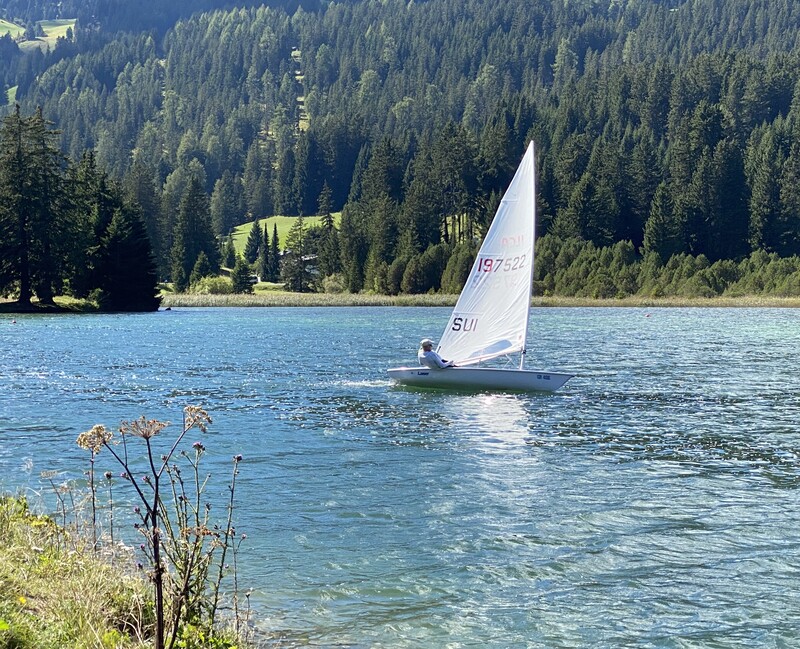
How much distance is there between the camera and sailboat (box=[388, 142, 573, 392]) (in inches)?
1394

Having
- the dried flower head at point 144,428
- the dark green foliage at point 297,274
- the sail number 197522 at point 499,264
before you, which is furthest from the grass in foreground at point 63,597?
the dark green foliage at point 297,274

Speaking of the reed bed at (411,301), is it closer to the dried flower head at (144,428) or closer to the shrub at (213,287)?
the shrub at (213,287)

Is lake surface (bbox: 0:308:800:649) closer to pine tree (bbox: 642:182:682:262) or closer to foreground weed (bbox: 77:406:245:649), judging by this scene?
foreground weed (bbox: 77:406:245:649)

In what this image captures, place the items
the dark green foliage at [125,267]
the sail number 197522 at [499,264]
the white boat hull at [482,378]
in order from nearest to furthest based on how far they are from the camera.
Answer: the white boat hull at [482,378], the sail number 197522 at [499,264], the dark green foliage at [125,267]

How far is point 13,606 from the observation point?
965cm

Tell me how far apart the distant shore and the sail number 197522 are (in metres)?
77.3

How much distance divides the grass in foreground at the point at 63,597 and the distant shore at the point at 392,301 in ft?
318

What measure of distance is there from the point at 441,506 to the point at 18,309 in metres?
91.5

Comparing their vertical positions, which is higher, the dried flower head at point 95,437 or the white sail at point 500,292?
the white sail at point 500,292

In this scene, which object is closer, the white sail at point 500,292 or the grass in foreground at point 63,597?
the grass in foreground at point 63,597

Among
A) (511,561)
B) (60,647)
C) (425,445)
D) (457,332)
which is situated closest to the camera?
(60,647)

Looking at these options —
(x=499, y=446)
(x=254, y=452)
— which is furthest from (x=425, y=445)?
(x=254, y=452)

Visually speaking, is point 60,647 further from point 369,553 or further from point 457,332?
point 457,332

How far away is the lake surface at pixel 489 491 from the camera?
41.7ft
